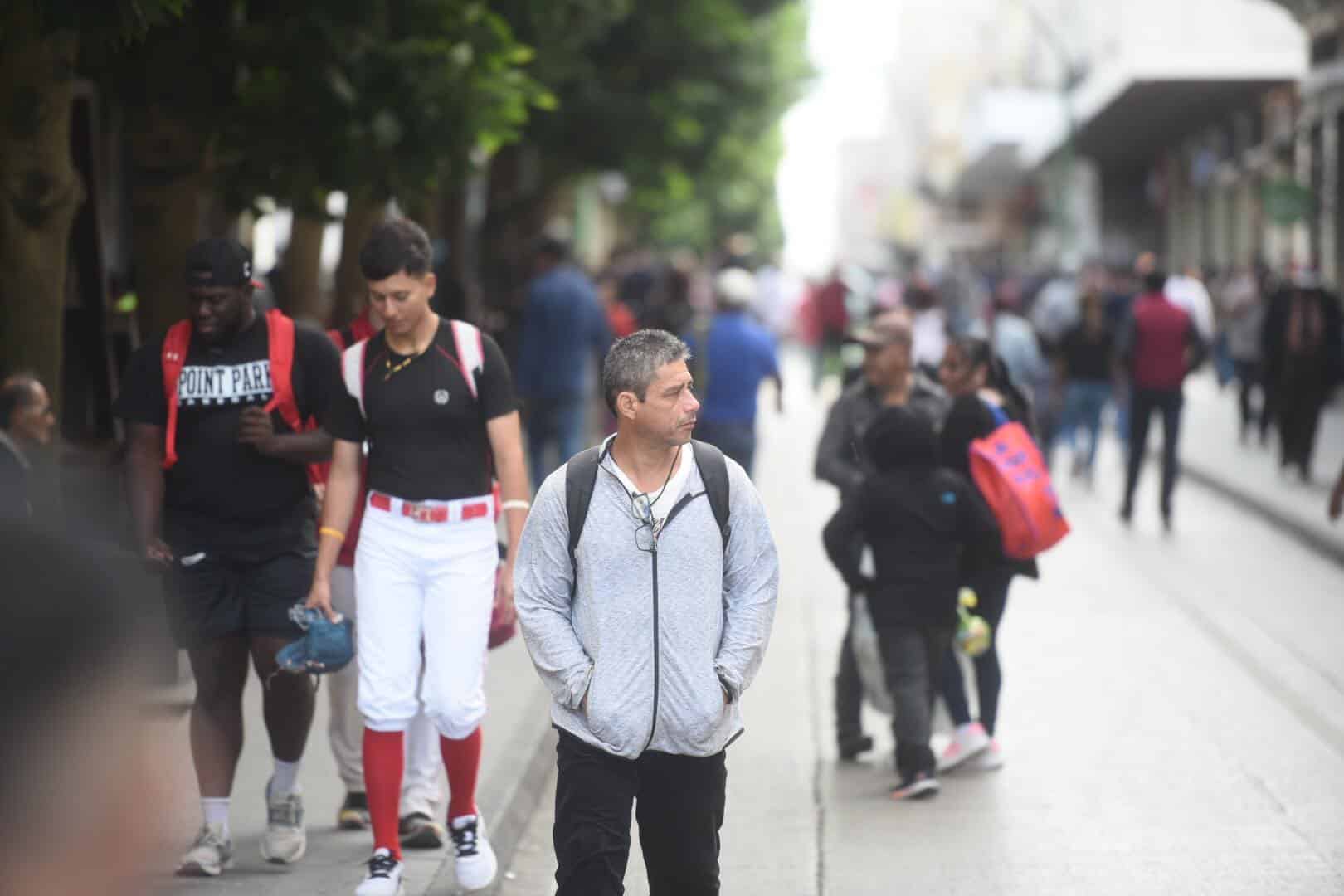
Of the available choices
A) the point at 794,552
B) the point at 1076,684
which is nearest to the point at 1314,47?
the point at 794,552

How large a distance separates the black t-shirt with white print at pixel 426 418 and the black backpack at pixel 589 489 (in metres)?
1.22

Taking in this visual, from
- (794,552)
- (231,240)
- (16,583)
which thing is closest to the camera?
(16,583)

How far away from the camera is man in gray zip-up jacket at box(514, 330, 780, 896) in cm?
504

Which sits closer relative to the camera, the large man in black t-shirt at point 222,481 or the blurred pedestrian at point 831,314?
the large man in black t-shirt at point 222,481

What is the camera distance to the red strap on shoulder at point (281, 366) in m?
6.56

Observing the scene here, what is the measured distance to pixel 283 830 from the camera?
22.1 ft

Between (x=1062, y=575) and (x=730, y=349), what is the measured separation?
296cm

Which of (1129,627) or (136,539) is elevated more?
(136,539)

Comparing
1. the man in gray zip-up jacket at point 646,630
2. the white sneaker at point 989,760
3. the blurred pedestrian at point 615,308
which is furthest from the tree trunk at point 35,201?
the blurred pedestrian at point 615,308

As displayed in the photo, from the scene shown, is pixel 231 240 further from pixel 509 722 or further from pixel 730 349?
pixel 730 349

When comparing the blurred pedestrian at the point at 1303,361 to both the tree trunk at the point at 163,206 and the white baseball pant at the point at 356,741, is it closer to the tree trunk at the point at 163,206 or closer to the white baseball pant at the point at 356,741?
the tree trunk at the point at 163,206

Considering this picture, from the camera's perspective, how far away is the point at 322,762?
327 inches

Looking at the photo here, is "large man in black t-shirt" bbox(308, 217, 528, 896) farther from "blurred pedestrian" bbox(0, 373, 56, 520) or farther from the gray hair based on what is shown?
"blurred pedestrian" bbox(0, 373, 56, 520)

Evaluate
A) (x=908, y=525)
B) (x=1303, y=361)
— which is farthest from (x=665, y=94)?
(x=908, y=525)
